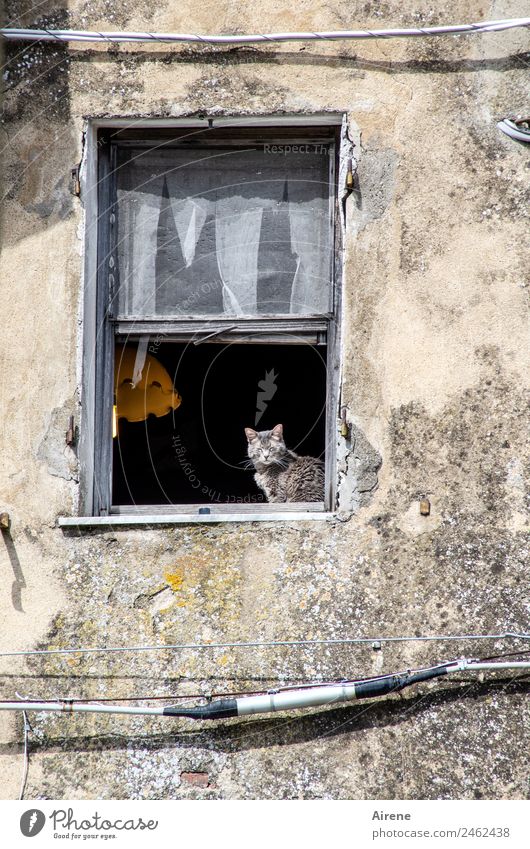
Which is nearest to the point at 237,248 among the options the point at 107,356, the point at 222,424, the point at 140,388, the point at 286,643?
the point at 107,356

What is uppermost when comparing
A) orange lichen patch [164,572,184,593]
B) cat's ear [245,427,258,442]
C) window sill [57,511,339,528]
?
cat's ear [245,427,258,442]

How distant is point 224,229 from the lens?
456cm

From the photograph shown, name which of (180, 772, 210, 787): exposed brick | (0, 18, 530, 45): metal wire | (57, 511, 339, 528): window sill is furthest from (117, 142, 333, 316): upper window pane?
(180, 772, 210, 787): exposed brick

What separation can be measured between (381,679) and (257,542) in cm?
71

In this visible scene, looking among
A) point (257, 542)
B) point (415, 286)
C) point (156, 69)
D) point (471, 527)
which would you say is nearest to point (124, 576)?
point (257, 542)

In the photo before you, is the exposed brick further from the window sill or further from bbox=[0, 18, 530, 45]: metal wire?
bbox=[0, 18, 530, 45]: metal wire

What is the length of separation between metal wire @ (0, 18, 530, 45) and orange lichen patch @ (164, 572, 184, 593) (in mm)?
2216

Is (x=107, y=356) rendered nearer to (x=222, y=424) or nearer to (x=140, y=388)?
(x=140, y=388)

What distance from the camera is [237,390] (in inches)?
269

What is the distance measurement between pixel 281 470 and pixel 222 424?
4.54 ft

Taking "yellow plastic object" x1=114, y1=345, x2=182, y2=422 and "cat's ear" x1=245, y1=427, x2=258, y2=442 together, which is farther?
"cat's ear" x1=245, y1=427, x2=258, y2=442

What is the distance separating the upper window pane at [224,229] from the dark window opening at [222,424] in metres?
1.46

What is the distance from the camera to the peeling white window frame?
14.1ft

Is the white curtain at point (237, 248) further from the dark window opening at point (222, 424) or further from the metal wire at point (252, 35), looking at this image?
the dark window opening at point (222, 424)
